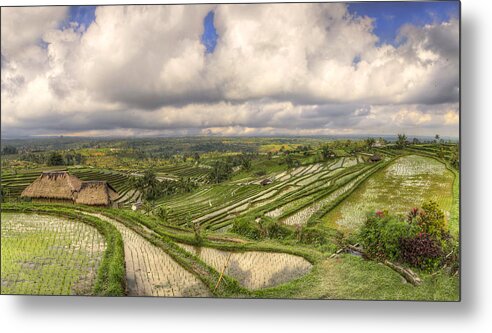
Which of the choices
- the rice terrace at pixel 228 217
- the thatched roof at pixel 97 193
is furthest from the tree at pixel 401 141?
the thatched roof at pixel 97 193

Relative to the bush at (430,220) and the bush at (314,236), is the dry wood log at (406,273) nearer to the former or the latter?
the bush at (430,220)

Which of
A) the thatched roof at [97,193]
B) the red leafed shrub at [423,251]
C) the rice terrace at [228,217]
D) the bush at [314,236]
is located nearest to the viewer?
the red leafed shrub at [423,251]

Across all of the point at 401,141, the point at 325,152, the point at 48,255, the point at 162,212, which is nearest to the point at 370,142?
the point at 401,141

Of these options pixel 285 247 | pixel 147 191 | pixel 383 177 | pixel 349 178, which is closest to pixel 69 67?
pixel 147 191

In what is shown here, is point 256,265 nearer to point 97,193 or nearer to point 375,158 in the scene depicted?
point 375,158

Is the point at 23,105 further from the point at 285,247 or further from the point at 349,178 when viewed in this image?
the point at 349,178

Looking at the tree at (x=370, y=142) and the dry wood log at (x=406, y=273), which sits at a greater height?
the tree at (x=370, y=142)
